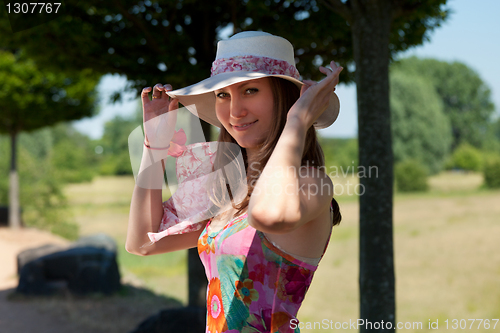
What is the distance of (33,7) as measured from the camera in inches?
146

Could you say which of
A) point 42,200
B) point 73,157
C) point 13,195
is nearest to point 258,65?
point 13,195

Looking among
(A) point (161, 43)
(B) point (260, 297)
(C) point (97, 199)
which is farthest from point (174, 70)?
(C) point (97, 199)

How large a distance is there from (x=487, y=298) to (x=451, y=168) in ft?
124

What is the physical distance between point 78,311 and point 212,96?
207 inches

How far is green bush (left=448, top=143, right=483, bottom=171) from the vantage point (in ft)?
131

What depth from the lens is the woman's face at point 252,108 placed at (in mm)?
1474

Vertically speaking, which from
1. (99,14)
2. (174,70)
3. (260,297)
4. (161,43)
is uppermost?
(99,14)

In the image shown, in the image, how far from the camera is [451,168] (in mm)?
40750

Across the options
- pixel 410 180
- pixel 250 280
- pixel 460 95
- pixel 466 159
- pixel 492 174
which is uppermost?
pixel 460 95

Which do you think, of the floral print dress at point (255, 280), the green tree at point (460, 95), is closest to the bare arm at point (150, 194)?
the floral print dress at point (255, 280)

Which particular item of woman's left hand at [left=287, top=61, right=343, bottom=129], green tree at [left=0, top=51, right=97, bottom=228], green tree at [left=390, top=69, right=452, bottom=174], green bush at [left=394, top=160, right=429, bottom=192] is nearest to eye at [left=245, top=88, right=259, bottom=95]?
woman's left hand at [left=287, top=61, right=343, bottom=129]

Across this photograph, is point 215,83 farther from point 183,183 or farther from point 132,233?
point 132,233

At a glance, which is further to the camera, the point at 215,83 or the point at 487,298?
the point at 487,298
